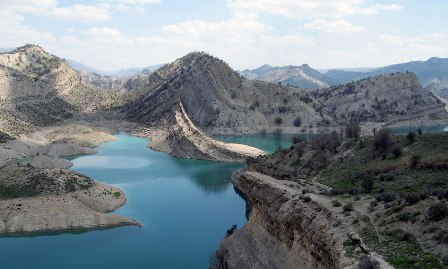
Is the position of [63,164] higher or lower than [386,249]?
lower

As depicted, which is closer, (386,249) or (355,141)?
(386,249)

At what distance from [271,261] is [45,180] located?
4333 cm

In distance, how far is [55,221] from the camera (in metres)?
56.8

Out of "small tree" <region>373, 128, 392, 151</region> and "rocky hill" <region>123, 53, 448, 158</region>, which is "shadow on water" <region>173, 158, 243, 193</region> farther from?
"rocky hill" <region>123, 53, 448, 158</region>

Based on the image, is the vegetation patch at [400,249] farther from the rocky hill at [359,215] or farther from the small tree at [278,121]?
the small tree at [278,121]

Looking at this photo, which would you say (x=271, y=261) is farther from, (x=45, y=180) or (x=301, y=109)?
(x=301, y=109)

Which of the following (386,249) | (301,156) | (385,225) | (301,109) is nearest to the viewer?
(386,249)

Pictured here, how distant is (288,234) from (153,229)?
86.6 feet

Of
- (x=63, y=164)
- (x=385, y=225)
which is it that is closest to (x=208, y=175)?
(x=63, y=164)

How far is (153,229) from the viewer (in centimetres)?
5556

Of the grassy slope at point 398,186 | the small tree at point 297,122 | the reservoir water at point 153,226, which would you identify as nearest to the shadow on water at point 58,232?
the reservoir water at point 153,226

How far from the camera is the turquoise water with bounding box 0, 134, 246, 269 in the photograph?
46000 mm

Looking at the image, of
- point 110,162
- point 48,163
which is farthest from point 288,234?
point 110,162

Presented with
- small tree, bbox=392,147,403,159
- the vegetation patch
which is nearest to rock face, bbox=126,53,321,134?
small tree, bbox=392,147,403,159
